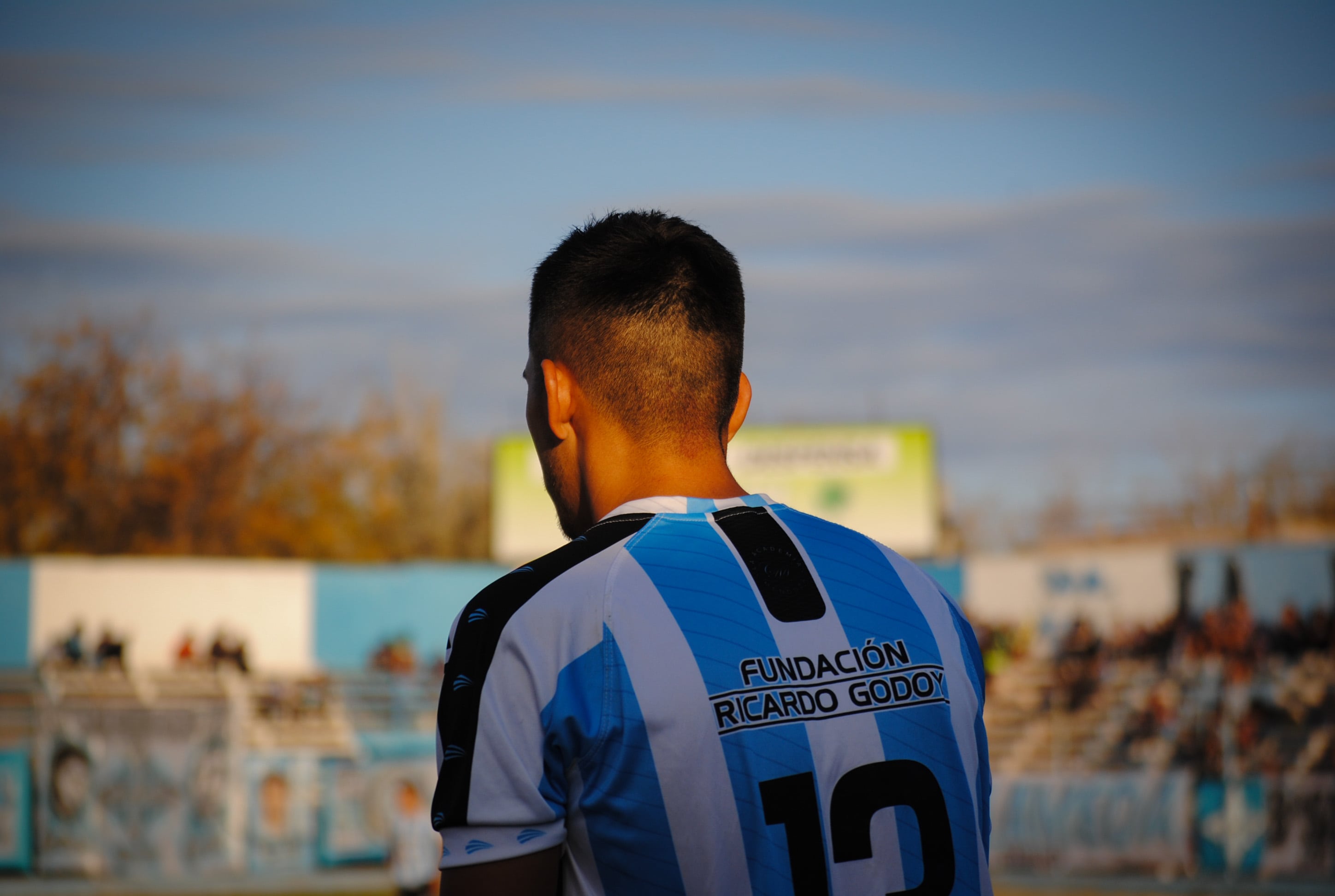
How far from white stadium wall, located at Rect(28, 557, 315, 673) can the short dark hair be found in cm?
2881

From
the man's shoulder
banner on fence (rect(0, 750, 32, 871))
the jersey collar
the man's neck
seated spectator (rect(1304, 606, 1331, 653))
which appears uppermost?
the man's neck

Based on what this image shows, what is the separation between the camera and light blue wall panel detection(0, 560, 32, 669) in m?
28.0

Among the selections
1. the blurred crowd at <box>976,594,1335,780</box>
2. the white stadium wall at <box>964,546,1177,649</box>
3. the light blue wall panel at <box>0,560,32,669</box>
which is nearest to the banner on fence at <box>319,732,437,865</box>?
the blurred crowd at <box>976,594,1335,780</box>

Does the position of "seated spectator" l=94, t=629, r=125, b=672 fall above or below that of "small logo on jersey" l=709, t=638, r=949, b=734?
below

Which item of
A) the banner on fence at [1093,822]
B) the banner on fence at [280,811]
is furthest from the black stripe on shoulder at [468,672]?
the banner on fence at [280,811]

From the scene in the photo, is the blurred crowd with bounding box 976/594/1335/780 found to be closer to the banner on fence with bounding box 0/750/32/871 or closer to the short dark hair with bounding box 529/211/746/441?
the banner on fence with bounding box 0/750/32/871

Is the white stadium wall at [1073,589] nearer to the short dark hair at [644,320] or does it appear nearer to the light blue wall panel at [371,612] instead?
the light blue wall panel at [371,612]

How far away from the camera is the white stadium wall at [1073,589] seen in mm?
30000

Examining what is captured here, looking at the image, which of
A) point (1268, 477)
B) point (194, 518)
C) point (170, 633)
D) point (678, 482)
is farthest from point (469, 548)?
point (678, 482)

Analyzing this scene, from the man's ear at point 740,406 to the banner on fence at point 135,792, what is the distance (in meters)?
18.6

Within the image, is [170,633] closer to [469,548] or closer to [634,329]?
[469,548]

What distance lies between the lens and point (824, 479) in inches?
1242

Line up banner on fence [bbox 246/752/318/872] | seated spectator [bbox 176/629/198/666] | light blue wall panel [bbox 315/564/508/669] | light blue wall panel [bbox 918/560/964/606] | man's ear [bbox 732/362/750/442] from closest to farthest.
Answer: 1. man's ear [bbox 732/362/750/442]
2. banner on fence [bbox 246/752/318/872]
3. seated spectator [bbox 176/629/198/666]
4. light blue wall panel [bbox 315/564/508/669]
5. light blue wall panel [bbox 918/560/964/606]

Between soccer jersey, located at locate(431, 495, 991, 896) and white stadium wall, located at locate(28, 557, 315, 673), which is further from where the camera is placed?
white stadium wall, located at locate(28, 557, 315, 673)
